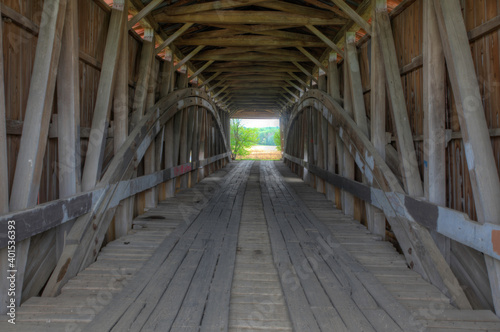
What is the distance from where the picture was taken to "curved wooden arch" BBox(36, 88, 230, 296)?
2660 mm

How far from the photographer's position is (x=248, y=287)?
2531 mm

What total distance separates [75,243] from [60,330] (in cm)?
93

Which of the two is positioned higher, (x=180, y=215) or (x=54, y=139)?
(x=54, y=139)

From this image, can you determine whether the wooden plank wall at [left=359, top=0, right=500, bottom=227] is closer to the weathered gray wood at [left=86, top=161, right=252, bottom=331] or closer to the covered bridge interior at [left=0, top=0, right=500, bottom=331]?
the covered bridge interior at [left=0, top=0, right=500, bottom=331]

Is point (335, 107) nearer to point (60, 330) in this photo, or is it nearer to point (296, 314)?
point (296, 314)

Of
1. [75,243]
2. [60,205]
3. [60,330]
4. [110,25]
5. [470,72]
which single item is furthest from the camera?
[110,25]

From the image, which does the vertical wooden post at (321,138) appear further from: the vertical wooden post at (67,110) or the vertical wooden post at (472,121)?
the vertical wooden post at (67,110)

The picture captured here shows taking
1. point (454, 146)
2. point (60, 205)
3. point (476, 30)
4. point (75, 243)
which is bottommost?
point (75, 243)

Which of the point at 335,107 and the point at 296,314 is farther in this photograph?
the point at 335,107

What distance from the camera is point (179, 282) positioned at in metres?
2.58

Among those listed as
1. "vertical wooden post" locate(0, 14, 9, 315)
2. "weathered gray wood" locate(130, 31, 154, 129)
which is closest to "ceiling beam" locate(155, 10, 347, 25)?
"weathered gray wood" locate(130, 31, 154, 129)

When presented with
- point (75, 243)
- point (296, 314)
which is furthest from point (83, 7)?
point (296, 314)

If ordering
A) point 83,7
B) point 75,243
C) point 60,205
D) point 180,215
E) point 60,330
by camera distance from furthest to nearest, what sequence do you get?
point 180,215, point 83,7, point 75,243, point 60,205, point 60,330

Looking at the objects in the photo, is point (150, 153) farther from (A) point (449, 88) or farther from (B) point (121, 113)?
(A) point (449, 88)
